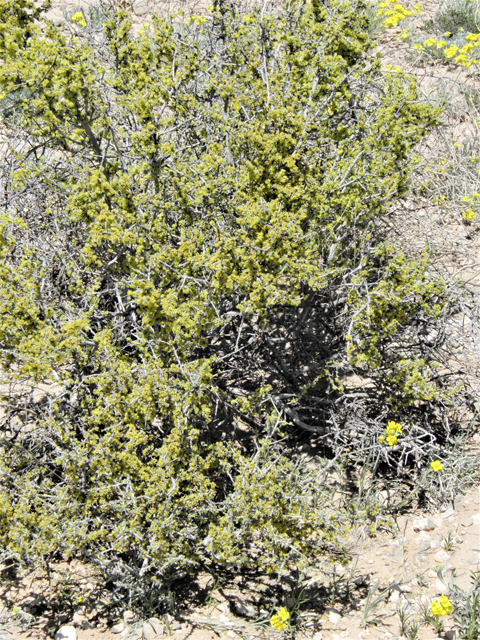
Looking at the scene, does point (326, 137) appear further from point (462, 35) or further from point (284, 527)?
point (462, 35)

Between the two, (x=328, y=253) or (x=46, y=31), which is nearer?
(x=46, y=31)

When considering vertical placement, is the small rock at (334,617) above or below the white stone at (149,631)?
below

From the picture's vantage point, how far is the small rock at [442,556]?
128 inches

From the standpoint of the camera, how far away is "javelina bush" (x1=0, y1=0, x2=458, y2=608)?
292 cm

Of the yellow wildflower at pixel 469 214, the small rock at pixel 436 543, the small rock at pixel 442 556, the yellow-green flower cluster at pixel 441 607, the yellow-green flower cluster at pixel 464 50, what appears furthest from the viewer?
the yellow-green flower cluster at pixel 464 50

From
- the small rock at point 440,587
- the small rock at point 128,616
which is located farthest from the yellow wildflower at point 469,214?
the small rock at point 128,616

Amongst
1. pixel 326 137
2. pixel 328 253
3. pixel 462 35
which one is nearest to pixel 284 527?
pixel 328 253

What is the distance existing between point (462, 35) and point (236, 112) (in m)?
5.27

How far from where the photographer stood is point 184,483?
3.19m

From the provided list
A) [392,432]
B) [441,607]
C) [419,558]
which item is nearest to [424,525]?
[419,558]

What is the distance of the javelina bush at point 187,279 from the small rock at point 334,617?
322 mm

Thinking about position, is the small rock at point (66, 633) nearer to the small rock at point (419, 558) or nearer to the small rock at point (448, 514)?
the small rock at point (419, 558)

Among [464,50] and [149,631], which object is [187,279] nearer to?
[149,631]

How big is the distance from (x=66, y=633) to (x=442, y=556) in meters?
2.12
